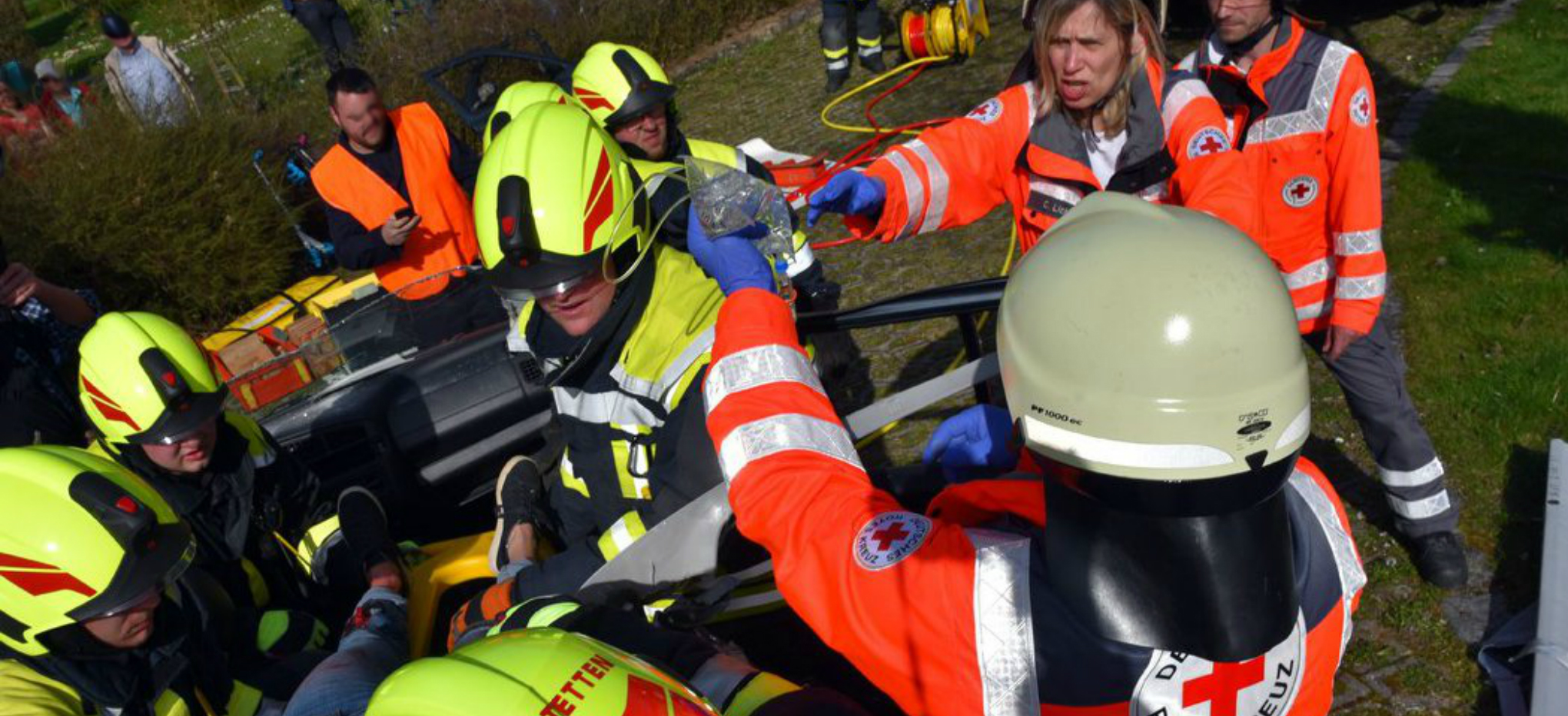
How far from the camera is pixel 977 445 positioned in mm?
2721

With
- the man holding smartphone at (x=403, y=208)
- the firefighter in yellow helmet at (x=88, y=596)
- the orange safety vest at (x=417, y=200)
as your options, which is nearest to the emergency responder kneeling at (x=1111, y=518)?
the firefighter in yellow helmet at (x=88, y=596)

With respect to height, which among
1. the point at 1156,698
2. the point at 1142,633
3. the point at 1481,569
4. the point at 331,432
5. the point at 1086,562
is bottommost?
the point at 1481,569

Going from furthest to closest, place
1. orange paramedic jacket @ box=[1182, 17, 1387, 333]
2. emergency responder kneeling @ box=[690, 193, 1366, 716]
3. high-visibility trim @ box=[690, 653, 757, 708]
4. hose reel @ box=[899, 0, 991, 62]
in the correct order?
1. hose reel @ box=[899, 0, 991, 62]
2. orange paramedic jacket @ box=[1182, 17, 1387, 333]
3. high-visibility trim @ box=[690, 653, 757, 708]
4. emergency responder kneeling @ box=[690, 193, 1366, 716]

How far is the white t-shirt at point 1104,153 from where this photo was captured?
2.83 m

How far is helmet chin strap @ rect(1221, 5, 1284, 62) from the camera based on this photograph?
315 cm

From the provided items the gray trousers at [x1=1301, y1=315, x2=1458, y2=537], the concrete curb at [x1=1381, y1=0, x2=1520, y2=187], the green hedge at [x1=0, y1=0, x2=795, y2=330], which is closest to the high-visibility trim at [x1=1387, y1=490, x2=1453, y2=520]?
the gray trousers at [x1=1301, y1=315, x2=1458, y2=537]

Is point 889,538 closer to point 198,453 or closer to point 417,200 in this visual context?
point 198,453

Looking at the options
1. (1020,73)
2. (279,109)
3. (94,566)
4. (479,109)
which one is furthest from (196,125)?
(1020,73)

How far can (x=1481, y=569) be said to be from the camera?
11.6 feet

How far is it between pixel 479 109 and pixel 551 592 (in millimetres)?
5113

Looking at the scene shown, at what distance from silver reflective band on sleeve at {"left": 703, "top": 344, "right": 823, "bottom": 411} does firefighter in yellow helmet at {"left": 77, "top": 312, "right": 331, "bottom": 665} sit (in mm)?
2348

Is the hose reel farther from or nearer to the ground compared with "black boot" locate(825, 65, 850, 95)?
farther from the ground

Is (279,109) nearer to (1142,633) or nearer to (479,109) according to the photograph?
(479,109)

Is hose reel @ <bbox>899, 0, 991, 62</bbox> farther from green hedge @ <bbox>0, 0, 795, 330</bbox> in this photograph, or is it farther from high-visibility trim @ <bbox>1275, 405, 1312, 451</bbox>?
high-visibility trim @ <bbox>1275, 405, 1312, 451</bbox>
